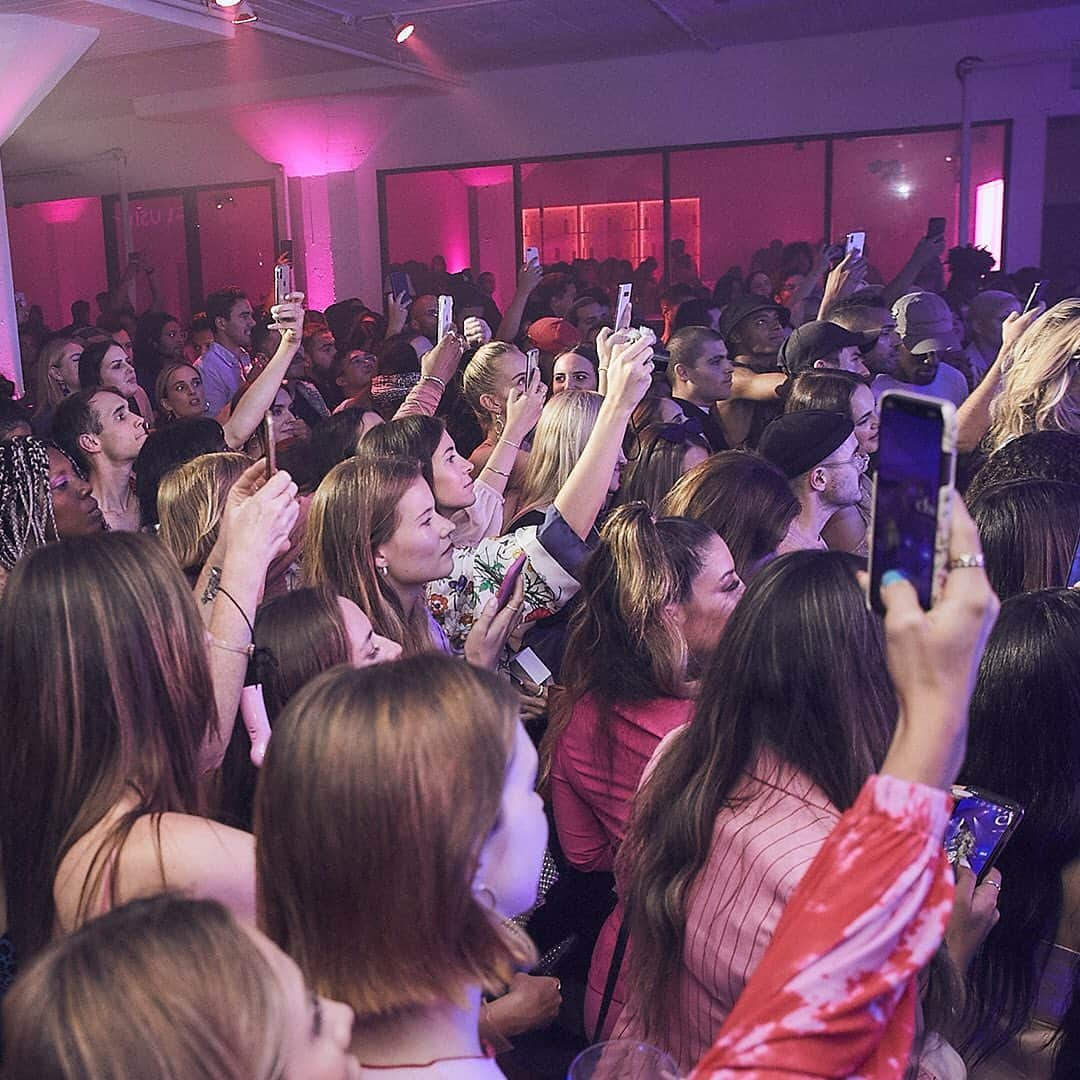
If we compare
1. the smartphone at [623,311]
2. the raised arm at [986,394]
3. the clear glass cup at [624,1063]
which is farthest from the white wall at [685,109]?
the clear glass cup at [624,1063]

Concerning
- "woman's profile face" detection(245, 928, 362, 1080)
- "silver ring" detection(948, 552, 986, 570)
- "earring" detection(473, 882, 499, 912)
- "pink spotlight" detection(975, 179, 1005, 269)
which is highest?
"pink spotlight" detection(975, 179, 1005, 269)

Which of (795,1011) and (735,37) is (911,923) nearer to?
(795,1011)

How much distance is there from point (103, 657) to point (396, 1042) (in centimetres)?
65

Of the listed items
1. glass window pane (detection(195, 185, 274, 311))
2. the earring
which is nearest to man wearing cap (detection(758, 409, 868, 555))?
the earring

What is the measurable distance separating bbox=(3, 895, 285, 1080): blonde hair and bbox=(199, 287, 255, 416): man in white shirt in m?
5.48

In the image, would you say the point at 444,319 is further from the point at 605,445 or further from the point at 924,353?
the point at 924,353

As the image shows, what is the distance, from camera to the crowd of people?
85 centimetres

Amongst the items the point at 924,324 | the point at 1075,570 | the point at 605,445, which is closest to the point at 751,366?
the point at 924,324

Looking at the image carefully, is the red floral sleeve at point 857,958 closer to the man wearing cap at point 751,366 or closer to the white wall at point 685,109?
the man wearing cap at point 751,366

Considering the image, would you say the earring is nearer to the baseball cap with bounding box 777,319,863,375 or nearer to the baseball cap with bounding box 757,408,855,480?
the baseball cap with bounding box 757,408,855,480

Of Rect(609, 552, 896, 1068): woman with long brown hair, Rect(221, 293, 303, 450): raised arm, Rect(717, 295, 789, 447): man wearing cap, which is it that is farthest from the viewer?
Rect(717, 295, 789, 447): man wearing cap

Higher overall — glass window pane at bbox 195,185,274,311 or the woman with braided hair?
glass window pane at bbox 195,185,274,311

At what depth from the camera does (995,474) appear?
3.09 m

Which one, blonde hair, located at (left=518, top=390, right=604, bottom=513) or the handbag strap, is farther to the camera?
blonde hair, located at (left=518, top=390, right=604, bottom=513)
